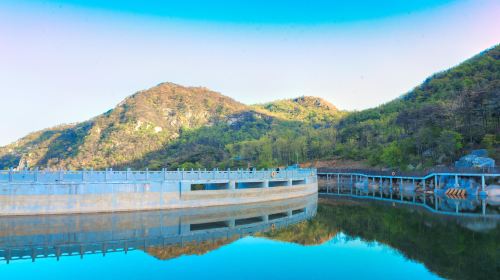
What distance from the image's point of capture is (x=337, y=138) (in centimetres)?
12350

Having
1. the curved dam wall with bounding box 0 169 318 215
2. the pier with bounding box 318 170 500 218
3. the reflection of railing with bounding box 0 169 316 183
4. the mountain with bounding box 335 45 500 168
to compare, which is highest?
the mountain with bounding box 335 45 500 168

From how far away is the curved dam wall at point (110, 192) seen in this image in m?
32.9

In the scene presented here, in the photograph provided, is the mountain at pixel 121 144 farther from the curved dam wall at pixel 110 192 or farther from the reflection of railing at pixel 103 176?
the reflection of railing at pixel 103 176

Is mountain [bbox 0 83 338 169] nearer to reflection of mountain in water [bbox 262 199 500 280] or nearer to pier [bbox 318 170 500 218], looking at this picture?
pier [bbox 318 170 500 218]

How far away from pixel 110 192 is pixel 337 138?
97.6 m

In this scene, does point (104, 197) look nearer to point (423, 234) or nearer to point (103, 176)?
point (103, 176)

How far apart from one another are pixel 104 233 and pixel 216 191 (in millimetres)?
16436

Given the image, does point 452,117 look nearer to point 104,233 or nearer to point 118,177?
point 118,177

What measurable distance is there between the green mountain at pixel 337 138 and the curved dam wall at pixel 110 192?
3547 cm

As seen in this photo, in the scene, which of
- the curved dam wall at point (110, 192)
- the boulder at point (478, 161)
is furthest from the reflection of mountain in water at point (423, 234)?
the boulder at point (478, 161)

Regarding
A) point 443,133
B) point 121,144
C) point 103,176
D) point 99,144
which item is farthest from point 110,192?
point 99,144

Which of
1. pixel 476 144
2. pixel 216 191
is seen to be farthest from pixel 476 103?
pixel 216 191

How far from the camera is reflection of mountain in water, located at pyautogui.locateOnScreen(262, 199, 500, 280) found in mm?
19953

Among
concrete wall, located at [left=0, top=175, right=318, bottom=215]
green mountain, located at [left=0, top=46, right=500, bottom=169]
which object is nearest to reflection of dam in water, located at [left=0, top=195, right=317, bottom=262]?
concrete wall, located at [left=0, top=175, right=318, bottom=215]
